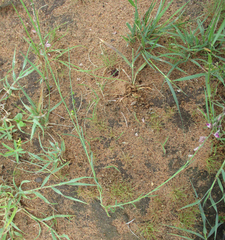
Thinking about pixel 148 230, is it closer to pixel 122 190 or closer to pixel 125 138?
pixel 122 190

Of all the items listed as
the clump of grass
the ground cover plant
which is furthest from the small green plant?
the clump of grass

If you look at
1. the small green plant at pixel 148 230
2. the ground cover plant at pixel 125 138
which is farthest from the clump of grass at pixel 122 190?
the small green plant at pixel 148 230

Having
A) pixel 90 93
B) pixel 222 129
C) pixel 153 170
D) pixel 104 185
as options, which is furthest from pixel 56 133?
pixel 222 129

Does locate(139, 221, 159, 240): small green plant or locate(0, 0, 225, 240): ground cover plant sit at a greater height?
locate(0, 0, 225, 240): ground cover plant

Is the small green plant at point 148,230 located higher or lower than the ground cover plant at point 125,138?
lower

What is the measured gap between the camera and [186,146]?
152 cm

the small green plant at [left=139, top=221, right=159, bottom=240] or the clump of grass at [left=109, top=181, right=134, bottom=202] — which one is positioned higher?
the clump of grass at [left=109, top=181, right=134, bottom=202]

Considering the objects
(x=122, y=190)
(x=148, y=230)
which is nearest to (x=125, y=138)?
(x=122, y=190)

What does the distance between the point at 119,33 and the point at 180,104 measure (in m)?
0.77

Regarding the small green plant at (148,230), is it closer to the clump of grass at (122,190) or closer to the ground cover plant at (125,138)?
the ground cover plant at (125,138)

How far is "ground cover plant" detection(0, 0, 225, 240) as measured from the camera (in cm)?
150

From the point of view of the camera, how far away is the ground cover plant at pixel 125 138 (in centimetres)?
150

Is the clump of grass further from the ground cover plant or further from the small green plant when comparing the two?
the small green plant

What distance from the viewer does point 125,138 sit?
5.16 feet
